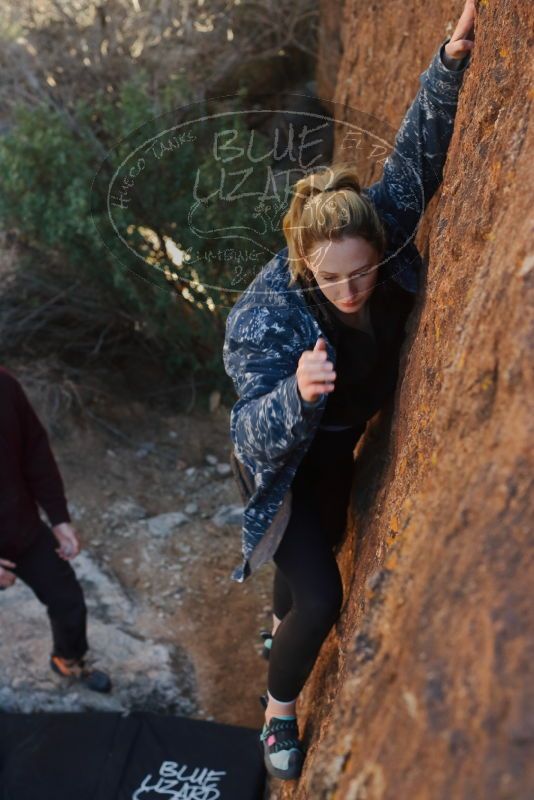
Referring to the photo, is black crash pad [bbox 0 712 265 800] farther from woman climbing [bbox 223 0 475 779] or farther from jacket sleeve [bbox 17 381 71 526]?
jacket sleeve [bbox 17 381 71 526]

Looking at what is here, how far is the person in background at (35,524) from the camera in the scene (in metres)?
2.85

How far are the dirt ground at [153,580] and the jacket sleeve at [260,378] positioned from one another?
1919mm

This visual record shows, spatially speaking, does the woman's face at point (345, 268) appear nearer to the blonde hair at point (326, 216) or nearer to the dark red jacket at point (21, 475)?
the blonde hair at point (326, 216)

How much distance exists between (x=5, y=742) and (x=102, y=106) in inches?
143

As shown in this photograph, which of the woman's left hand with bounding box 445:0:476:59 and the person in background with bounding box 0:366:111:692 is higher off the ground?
the woman's left hand with bounding box 445:0:476:59

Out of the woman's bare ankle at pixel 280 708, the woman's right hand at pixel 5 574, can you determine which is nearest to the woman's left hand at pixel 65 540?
the woman's right hand at pixel 5 574

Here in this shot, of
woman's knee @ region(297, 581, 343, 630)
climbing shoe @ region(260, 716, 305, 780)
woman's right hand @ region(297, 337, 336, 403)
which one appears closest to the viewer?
woman's right hand @ region(297, 337, 336, 403)

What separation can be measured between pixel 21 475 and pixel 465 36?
2.05 m

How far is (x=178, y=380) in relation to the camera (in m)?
5.48

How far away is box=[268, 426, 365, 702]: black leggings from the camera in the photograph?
204 centimetres

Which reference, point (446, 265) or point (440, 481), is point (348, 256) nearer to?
point (446, 265)

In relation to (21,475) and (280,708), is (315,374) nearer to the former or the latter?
(280,708)

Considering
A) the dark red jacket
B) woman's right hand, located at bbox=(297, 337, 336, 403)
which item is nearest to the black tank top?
woman's right hand, located at bbox=(297, 337, 336, 403)

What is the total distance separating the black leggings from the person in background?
1.20 meters
